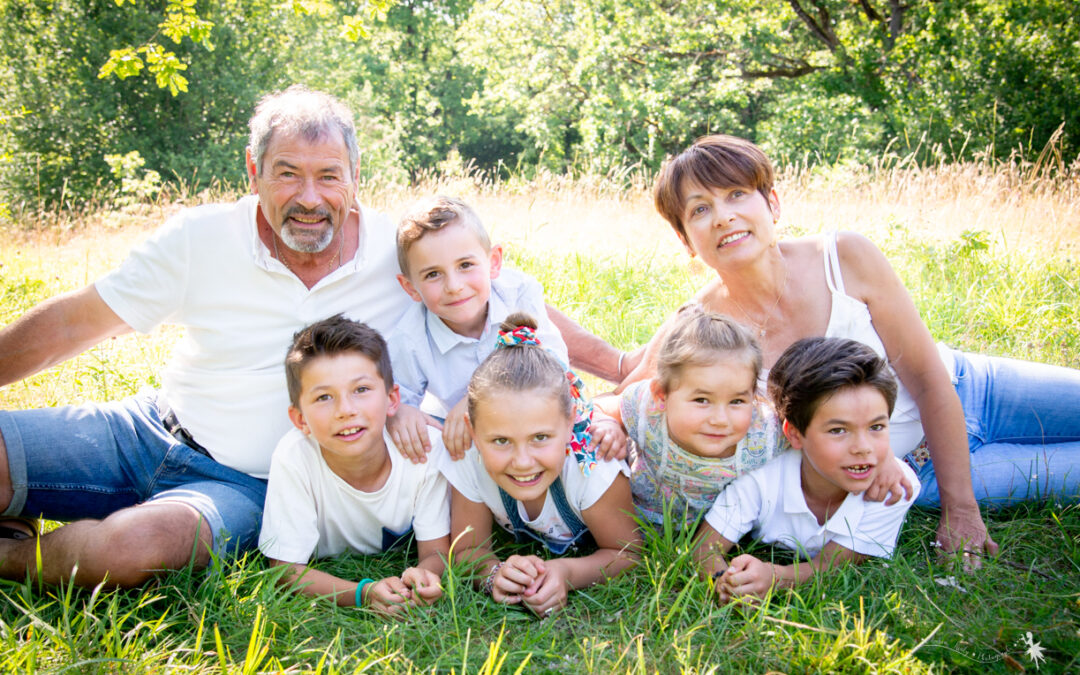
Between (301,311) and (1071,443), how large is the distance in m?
3.03

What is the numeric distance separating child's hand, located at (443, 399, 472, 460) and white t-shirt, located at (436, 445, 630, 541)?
0.03 meters

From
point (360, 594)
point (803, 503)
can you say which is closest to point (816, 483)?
point (803, 503)

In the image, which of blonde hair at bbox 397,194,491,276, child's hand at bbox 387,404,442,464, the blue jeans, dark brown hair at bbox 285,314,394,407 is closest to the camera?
dark brown hair at bbox 285,314,394,407

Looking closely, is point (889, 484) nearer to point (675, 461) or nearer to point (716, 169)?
point (675, 461)

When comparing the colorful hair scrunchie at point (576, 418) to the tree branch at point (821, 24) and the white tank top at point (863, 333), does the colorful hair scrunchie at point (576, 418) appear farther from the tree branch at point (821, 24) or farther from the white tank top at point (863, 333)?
the tree branch at point (821, 24)

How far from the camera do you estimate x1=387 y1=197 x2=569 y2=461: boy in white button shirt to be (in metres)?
2.63

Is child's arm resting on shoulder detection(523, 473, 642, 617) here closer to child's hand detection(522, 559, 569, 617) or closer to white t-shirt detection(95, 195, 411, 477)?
child's hand detection(522, 559, 569, 617)

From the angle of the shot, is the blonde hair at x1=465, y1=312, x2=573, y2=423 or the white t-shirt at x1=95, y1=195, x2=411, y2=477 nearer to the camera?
the blonde hair at x1=465, y1=312, x2=573, y2=423

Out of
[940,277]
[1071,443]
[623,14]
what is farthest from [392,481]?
[623,14]

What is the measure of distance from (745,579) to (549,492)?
69 centimetres

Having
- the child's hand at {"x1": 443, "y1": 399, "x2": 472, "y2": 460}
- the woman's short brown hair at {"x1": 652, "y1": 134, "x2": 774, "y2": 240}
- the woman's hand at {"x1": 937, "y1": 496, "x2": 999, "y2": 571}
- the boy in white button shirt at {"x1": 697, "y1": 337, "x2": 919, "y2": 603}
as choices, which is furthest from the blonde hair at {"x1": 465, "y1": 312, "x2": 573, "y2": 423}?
the woman's hand at {"x1": 937, "y1": 496, "x2": 999, "y2": 571}

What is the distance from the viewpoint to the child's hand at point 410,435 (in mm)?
2561

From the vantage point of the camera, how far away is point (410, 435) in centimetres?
257

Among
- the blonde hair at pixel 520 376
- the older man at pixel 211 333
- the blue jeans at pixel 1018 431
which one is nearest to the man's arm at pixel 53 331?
the older man at pixel 211 333
